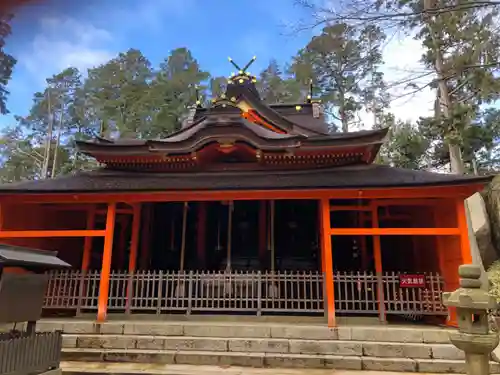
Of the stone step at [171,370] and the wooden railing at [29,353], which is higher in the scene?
the wooden railing at [29,353]

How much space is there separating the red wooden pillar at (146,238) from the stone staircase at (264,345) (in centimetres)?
321

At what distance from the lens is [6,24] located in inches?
40.4

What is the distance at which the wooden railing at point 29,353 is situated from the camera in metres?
4.96

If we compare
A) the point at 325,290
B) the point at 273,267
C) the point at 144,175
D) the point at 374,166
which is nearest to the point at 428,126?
the point at 374,166

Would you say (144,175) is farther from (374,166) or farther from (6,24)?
(6,24)

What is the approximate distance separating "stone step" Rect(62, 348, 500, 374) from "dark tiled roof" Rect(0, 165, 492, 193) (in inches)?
135

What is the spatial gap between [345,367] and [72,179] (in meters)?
7.90

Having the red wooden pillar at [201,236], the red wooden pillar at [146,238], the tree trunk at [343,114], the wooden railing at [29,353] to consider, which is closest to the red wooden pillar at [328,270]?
the red wooden pillar at [201,236]

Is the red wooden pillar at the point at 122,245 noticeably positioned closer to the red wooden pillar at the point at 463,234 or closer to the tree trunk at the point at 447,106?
the red wooden pillar at the point at 463,234

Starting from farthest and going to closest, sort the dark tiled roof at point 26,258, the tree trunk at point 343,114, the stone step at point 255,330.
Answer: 1. the tree trunk at point 343,114
2. the stone step at point 255,330
3. the dark tiled roof at point 26,258

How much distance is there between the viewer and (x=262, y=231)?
11414 mm

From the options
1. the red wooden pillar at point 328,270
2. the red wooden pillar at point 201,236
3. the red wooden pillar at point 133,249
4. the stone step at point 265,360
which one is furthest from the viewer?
the red wooden pillar at point 201,236

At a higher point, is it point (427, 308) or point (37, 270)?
point (37, 270)

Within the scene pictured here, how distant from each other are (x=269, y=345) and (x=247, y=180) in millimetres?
3929
